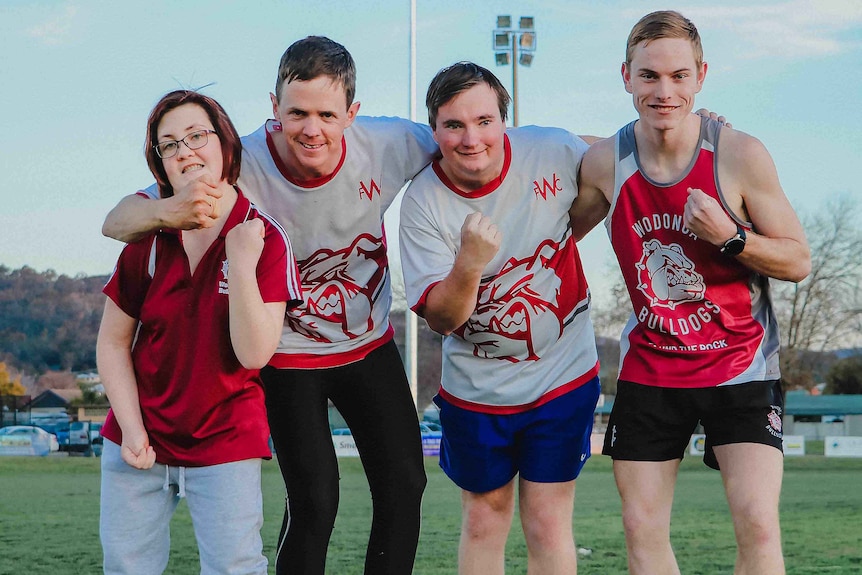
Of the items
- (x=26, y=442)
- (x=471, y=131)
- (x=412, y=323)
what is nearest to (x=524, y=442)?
(x=471, y=131)

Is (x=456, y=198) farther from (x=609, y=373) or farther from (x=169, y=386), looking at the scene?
(x=609, y=373)

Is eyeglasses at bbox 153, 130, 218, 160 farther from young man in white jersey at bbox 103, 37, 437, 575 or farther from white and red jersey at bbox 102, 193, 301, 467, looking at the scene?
young man in white jersey at bbox 103, 37, 437, 575

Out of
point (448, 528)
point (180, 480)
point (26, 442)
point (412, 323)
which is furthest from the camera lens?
point (26, 442)

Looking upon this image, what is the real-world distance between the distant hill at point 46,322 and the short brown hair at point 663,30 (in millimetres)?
25646

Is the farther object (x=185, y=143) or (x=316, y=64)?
(x=316, y=64)

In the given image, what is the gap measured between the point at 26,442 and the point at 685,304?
79.1 ft

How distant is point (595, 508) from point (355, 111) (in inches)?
354

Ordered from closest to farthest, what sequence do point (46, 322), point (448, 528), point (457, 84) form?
1. point (457, 84)
2. point (448, 528)
3. point (46, 322)

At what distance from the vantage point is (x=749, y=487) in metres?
3.14

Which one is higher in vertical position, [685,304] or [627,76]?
[627,76]

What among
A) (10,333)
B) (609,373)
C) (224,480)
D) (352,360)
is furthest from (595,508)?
(10,333)

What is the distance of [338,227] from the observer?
3.52 meters

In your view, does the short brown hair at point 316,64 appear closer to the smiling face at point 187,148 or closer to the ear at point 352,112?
the ear at point 352,112

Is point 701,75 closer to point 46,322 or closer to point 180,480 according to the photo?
point 180,480
